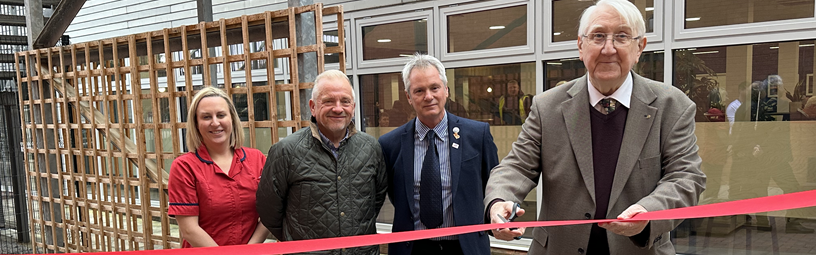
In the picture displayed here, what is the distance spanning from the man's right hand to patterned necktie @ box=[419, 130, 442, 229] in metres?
0.72

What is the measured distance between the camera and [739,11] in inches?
146

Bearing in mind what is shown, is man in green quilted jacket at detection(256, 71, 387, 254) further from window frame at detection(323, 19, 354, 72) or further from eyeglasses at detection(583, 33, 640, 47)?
window frame at detection(323, 19, 354, 72)

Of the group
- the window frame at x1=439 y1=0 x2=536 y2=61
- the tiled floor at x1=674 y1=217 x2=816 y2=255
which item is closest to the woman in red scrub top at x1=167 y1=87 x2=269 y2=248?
the window frame at x1=439 y1=0 x2=536 y2=61

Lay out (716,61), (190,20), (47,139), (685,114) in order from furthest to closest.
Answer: (190,20), (47,139), (716,61), (685,114)

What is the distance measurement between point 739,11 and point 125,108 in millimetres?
5115

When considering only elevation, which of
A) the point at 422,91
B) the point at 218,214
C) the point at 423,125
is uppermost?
the point at 422,91

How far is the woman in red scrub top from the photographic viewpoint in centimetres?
237

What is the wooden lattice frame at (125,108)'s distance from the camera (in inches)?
139

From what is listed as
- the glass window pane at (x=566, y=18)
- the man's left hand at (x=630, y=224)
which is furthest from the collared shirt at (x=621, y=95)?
the glass window pane at (x=566, y=18)

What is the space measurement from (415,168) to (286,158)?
570 millimetres

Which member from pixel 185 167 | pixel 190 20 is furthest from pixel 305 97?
pixel 190 20

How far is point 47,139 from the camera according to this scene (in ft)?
18.4

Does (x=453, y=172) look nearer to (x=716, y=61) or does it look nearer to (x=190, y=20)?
(x=716, y=61)

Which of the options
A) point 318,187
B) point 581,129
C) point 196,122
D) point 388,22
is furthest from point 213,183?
point 388,22
